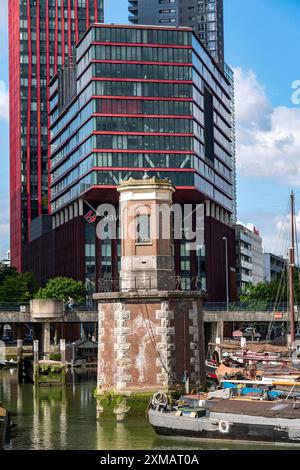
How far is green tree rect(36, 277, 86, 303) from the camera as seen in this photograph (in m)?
146

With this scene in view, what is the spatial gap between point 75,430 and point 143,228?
12.0m

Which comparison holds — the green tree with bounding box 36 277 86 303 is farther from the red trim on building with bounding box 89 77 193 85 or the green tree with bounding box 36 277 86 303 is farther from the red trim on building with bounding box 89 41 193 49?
the red trim on building with bounding box 89 41 193 49

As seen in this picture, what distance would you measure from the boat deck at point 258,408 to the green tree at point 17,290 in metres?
110

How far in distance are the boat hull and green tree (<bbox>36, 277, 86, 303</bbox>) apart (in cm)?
10047

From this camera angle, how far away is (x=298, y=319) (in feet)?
381

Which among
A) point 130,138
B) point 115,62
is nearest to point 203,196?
point 130,138

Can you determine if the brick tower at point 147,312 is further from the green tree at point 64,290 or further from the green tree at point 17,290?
the green tree at point 17,290

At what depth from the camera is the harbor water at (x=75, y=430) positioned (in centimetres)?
4350

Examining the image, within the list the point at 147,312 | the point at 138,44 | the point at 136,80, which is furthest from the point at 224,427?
the point at 138,44

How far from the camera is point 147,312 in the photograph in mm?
49875

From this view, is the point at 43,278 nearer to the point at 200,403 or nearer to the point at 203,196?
the point at 203,196

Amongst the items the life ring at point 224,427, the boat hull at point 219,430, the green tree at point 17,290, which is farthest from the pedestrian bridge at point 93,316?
the life ring at point 224,427

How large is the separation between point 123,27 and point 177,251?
4181 cm

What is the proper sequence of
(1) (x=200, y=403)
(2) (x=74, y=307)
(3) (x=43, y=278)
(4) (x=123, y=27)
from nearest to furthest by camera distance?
1. (1) (x=200, y=403)
2. (2) (x=74, y=307)
3. (4) (x=123, y=27)
4. (3) (x=43, y=278)
